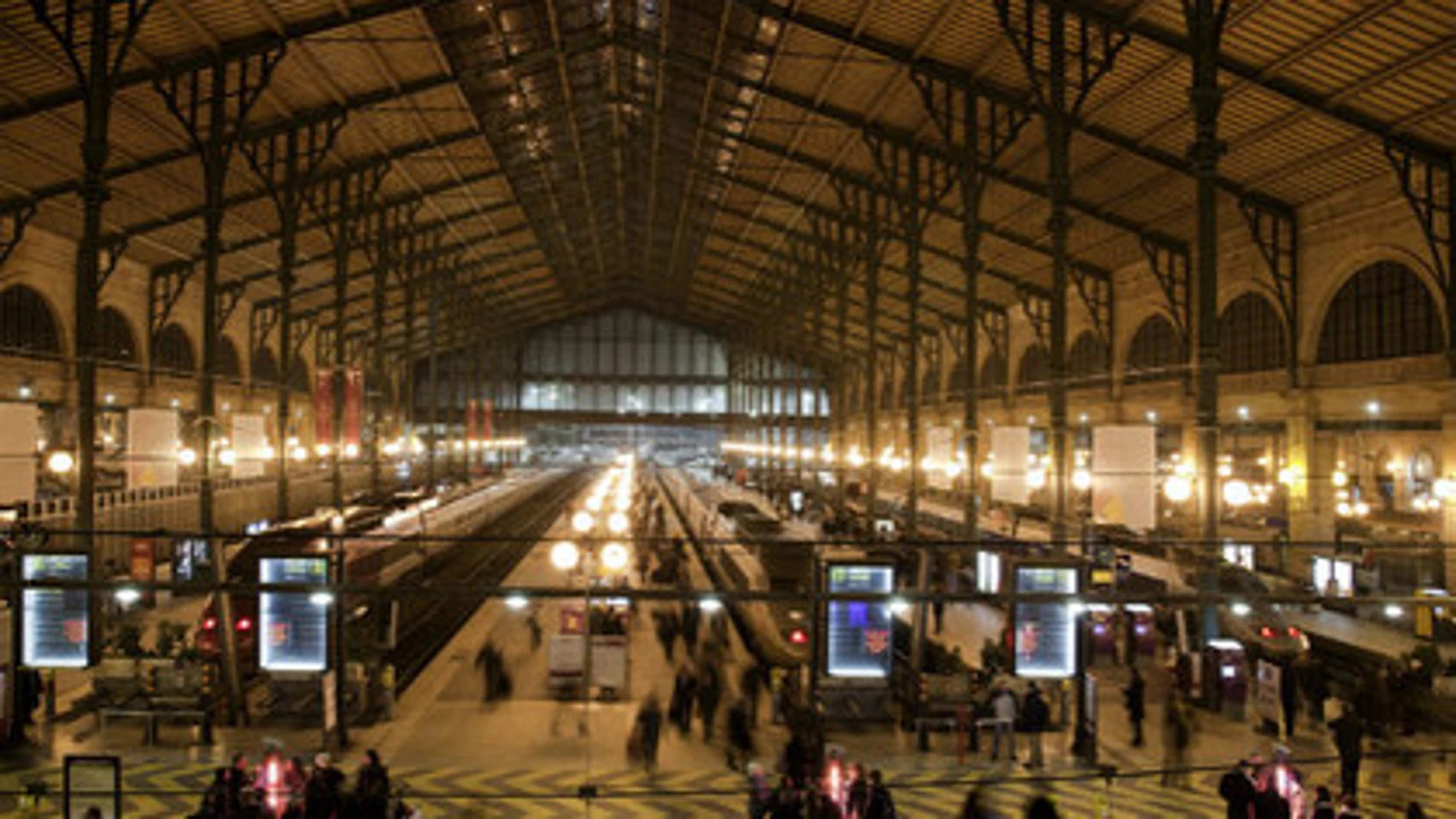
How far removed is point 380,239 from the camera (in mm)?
36781

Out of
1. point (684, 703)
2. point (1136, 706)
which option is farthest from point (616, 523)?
point (1136, 706)

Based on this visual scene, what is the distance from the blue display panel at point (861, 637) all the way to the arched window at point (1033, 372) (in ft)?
95.7

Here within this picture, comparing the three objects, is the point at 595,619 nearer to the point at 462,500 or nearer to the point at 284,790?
the point at 284,790

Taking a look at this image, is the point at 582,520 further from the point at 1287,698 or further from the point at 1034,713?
the point at 1287,698

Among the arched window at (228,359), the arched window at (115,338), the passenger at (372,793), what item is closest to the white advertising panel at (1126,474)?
the passenger at (372,793)

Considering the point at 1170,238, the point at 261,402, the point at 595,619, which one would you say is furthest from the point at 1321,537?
the point at 261,402

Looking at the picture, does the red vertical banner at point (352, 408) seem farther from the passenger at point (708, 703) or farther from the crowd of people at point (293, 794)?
the crowd of people at point (293, 794)

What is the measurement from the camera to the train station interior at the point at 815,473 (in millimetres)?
13844

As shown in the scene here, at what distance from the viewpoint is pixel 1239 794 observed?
10.8m

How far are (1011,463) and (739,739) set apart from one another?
893cm

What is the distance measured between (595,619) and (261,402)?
112 feet

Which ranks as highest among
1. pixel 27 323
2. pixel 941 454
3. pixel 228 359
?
pixel 228 359

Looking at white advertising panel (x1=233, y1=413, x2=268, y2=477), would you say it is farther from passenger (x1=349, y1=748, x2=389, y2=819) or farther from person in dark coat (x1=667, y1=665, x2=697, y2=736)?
passenger (x1=349, y1=748, x2=389, y2=819)

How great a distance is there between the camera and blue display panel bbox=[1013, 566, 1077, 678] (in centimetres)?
1375
